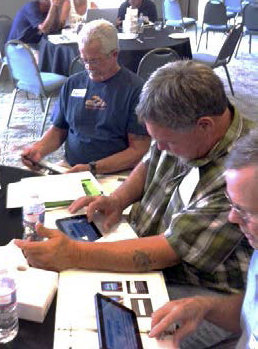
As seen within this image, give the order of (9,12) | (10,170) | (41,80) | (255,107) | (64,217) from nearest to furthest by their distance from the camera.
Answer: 1. (64,217)
2. (10,170)
3. (41,80)
4. (255,107)
5. (9,12)

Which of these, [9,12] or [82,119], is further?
[9,12]

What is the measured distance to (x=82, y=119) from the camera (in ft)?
7.50

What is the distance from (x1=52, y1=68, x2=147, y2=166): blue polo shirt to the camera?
87.0 inches

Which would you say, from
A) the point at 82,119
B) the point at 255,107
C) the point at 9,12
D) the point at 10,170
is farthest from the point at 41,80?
the point at 9,12

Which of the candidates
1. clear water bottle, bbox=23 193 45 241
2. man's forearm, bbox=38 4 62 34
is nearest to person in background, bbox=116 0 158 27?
man's forearm, bbox=38 4 62 34

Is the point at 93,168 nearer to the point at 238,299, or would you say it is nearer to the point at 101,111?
the point at 101,111

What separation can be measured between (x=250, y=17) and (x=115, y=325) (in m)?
7.35

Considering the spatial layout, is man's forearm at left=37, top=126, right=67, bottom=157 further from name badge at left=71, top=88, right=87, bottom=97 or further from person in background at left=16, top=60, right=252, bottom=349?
person in background at left=16, top=60, right=252, bottom=349

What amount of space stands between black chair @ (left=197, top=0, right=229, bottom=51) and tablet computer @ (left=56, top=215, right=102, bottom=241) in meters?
6.73

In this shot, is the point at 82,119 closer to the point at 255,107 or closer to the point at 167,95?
the point at 167,95

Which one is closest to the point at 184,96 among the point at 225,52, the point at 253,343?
the point at 253,343

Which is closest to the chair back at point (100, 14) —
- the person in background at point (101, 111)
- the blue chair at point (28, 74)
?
the blue chair at point (28, 74)

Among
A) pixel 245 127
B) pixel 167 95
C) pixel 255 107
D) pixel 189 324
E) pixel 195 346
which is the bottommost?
pixel 255 107

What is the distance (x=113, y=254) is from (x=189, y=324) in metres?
0.29
